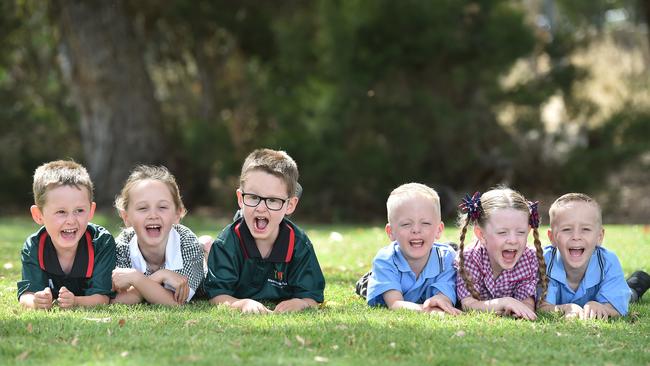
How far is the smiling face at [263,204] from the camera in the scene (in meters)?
5.95

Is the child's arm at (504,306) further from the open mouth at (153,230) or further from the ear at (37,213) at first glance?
the ear at (37,213)

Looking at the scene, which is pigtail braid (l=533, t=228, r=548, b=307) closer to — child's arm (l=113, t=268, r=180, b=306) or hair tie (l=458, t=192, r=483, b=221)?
hair tie (l=458, t=192, r=483, b=221)

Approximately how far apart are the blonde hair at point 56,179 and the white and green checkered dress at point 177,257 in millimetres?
561

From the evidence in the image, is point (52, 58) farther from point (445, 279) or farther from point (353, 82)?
point (445, 279)

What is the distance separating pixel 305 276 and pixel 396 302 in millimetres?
692

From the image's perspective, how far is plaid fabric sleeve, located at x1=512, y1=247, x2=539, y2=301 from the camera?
5934mm

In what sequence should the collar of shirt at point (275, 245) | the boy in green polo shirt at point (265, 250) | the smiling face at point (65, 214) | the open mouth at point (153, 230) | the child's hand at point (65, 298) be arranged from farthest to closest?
1. the open mouth at point (153, 230)
2. the collar of shirt at point (275, 245)
3. the boy in green polo shirt at point (265, 250)
4. the smiling face at point (65, 214)
5. the child's hand at point (65, 298)

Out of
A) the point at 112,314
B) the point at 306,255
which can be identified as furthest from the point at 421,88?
the point at 112,314

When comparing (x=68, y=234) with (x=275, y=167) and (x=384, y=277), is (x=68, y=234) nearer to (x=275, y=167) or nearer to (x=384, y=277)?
(x=275, y=167)

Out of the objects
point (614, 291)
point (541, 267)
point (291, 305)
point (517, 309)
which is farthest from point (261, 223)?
point (614, 291)

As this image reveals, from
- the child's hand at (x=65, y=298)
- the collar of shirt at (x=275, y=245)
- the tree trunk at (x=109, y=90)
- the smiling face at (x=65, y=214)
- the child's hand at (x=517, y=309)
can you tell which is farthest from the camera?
the tree trunk at (x=109, y=90)

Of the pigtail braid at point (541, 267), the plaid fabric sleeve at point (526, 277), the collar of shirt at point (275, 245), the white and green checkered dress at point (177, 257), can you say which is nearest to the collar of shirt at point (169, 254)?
the white and green checkered dress at point (177, 257)

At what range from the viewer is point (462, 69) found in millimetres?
15867

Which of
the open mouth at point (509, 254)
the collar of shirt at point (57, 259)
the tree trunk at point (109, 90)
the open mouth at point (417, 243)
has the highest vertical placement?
the tree trunk at point (109, 90)
